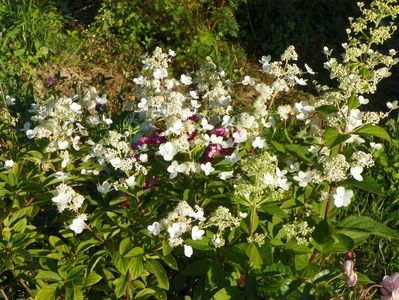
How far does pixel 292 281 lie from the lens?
1860 millimetres

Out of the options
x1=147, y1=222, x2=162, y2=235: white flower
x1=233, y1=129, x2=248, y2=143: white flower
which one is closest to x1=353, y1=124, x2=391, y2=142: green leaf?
x1=233, y1=129, x2=248, y2=143: white flower

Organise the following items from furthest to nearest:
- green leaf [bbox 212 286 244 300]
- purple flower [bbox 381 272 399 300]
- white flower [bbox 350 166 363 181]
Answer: green leaf [bbox 212 286 244 300]
white flower [bbox 350 166 363 181]
purple flower [bbox 381 272 399 300]

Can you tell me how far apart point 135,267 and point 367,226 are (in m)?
0.67

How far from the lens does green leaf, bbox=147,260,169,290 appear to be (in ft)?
6.11

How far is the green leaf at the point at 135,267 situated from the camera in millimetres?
1809

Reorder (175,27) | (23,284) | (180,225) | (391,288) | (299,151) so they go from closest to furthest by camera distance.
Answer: (391,288)
(180,225)
(299,151)
(23,284)
(175,27)

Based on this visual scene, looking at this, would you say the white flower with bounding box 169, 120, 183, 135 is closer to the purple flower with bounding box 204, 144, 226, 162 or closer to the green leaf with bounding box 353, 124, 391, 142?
the purple flower with bounding box 204, 144, 226, 162

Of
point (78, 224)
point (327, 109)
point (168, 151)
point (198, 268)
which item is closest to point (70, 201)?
point (78, 224)

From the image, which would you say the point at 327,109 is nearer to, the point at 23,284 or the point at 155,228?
the point at 155,228

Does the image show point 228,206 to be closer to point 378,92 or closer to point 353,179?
point 353,179

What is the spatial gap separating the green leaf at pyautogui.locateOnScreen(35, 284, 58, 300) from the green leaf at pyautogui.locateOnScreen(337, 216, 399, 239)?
832mm

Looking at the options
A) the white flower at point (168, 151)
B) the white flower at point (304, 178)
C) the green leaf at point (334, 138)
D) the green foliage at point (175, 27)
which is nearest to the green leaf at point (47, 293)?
the white flower at point (168, 151)

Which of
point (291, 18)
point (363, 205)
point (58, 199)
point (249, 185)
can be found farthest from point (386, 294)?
point (291, 18)

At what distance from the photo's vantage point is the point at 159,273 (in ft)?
6.12
